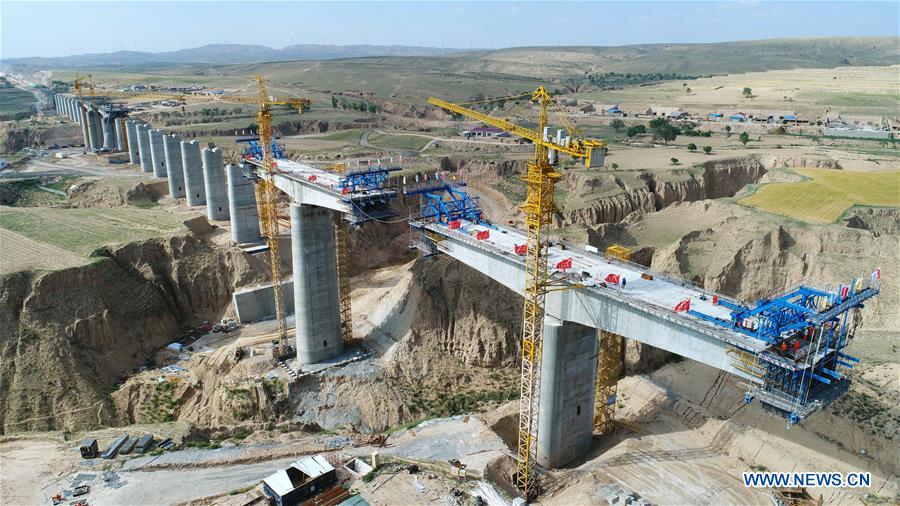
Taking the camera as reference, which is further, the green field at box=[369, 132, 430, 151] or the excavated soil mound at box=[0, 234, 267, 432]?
the green field at box=[369, 132, 430, 151]

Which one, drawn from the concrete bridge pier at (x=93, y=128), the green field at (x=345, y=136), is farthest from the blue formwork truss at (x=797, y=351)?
the concrete bridge pier at (x=93, y=128)

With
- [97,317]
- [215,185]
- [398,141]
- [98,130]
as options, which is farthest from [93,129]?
[97,317]

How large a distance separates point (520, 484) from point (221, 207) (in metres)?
76.0

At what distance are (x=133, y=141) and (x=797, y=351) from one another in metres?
138

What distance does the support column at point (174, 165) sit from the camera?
110m

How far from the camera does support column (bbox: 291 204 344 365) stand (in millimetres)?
63094

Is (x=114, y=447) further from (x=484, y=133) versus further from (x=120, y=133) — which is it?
(x=484, y=133)

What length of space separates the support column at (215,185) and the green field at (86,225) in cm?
718

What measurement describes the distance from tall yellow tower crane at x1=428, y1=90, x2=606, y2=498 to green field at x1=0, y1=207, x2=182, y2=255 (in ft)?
197

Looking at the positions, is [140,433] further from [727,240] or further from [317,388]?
[727,240]

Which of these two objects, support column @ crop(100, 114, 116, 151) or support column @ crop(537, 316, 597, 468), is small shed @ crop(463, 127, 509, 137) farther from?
support column @ crop(537, 316, 597, 468)

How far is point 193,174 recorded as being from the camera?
345 feet

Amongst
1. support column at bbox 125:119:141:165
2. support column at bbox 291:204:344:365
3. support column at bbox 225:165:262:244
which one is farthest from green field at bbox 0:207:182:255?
support column at bbox 125:119:141:165

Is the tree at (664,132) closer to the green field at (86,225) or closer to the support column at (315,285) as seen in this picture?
the support column at (315,285)
